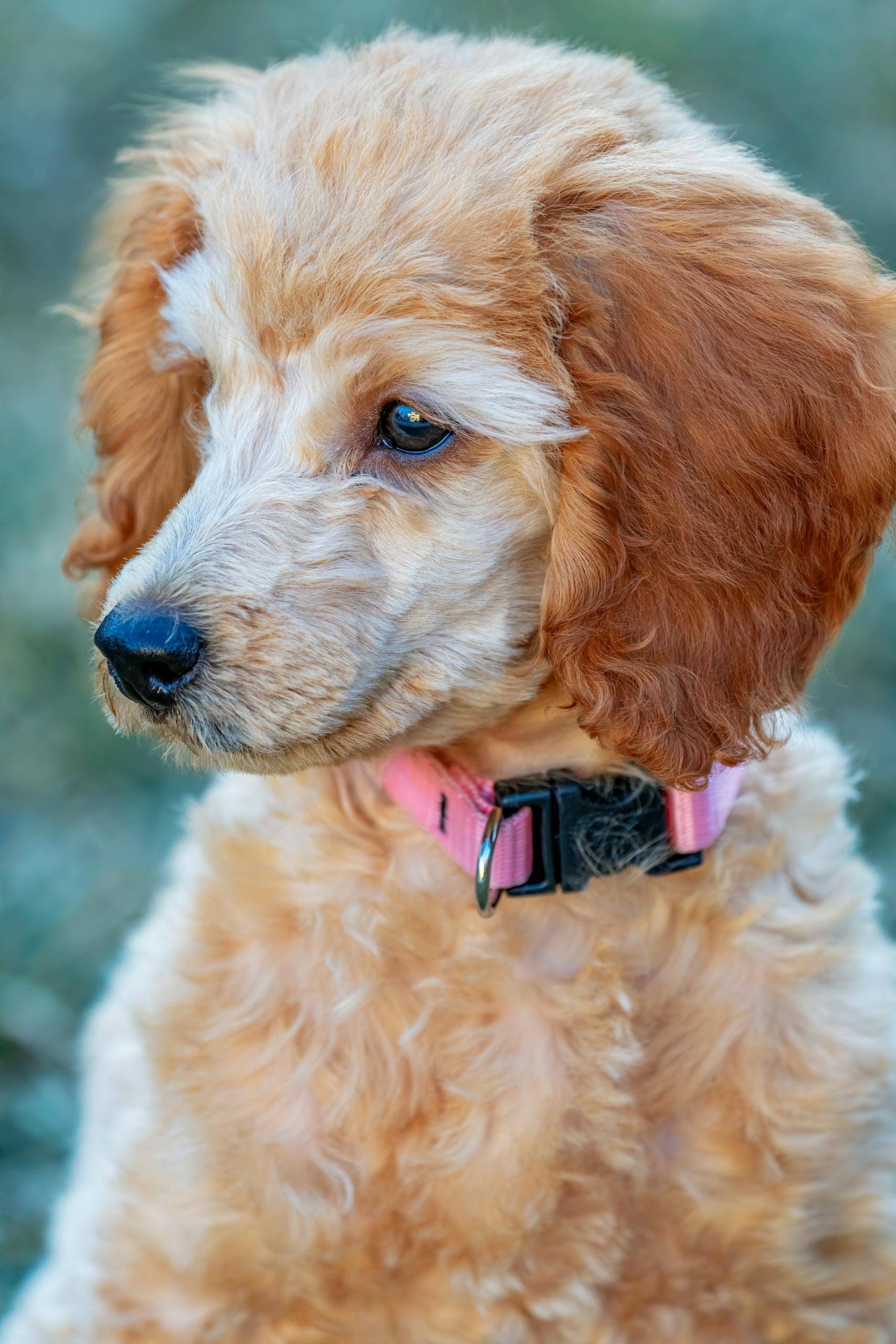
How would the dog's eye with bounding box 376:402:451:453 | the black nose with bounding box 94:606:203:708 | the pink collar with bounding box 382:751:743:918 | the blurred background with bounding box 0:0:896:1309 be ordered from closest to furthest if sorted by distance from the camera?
the black nose with bounding box 94:606:203:708 → the dog's eye with bounding box 376:402:451:453 → the pink collar with bounding box 382:751:743:918 → the blurred background with bounding box 0:0:896:1309

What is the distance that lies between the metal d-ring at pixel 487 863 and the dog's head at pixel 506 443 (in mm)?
174

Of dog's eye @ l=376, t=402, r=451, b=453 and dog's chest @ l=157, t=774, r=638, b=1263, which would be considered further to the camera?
dog's chest @ l=157, t=774, r=638, b=1263

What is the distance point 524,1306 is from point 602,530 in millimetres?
1287

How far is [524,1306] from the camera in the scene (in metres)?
2.22

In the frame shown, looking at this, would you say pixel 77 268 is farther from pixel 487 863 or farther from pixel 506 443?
pixel 487 863

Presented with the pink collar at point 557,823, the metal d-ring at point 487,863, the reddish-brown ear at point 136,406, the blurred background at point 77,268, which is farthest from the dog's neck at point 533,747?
the blurred background at point 77,268

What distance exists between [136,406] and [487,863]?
114 centimetres

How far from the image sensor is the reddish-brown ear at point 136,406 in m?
2.51

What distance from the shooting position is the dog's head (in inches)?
76.3

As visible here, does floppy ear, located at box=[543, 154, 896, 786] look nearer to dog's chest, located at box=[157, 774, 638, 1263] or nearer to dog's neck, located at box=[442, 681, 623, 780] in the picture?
dog's neck, located at box=[442, 681, 623, 780]

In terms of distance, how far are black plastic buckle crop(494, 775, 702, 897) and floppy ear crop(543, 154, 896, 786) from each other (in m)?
0.18

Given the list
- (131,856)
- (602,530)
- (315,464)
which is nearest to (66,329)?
(131,856)

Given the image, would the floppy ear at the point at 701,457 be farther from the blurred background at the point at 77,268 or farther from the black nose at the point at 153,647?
the blurred background at the point at 77,268

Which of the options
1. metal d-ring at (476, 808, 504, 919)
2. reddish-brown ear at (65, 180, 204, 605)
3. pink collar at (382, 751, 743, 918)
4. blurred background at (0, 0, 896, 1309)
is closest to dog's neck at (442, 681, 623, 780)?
pink collar at (382, 751, 743, 918)
